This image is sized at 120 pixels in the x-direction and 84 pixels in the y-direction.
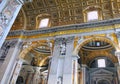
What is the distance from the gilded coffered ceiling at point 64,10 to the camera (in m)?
11.8

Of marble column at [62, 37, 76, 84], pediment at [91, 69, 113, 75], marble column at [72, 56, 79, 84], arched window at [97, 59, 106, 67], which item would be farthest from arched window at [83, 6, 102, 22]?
pediment at [91, 69, 113, 75]

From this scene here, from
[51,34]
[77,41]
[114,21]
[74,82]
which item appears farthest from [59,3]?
[74,82]

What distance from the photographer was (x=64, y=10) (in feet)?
42.5

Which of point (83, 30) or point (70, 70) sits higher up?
point (83, 30)

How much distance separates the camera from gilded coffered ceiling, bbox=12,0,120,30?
38.6 feet

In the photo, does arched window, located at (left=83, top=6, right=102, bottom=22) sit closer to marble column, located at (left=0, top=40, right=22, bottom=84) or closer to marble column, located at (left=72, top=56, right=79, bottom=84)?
marble column, located at (left=72, top=56, right=79, bottom=84)

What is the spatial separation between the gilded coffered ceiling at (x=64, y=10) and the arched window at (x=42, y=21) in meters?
0.29

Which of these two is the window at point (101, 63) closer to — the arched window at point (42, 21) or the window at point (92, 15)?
the window at point (92, 15)

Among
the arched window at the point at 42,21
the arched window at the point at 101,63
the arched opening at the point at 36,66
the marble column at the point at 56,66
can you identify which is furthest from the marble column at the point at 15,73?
the arched window at the point at 101,63

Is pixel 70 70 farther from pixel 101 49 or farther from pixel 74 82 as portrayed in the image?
pixel 101 49

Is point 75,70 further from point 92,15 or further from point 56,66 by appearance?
point 92,15

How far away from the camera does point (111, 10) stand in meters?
11.6

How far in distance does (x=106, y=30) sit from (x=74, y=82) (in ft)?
14.8

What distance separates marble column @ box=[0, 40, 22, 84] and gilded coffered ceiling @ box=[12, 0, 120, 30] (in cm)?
220
